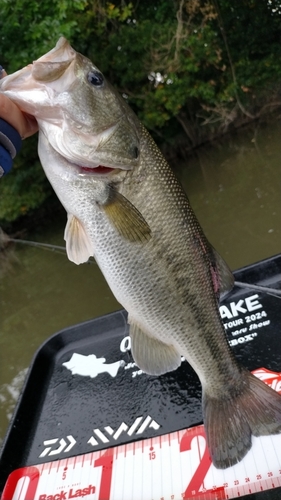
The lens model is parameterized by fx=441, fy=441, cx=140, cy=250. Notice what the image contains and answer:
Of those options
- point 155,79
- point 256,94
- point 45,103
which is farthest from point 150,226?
point 256,94

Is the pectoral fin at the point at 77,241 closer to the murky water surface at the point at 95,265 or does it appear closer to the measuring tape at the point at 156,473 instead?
the measuring tape at the point at 156,473

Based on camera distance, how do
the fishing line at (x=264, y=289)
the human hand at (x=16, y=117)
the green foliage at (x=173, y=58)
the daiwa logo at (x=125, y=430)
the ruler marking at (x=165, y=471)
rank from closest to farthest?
the human hand at (x=16, y=117) → the ruler marking at (x=165, y=471) → the daiwa logo at (x=125, y=430) → the fishing line at (x=264, y=289) → the green foliage at (x=173, y=58)

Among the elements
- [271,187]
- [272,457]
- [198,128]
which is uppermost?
[272,457]

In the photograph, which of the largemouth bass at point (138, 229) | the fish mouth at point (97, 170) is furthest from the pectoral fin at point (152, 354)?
the fish mouth at point (97, 170)

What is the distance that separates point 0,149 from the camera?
4.79 feet

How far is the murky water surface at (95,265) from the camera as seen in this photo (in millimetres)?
5551

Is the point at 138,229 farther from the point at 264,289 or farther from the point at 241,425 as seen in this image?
the point at 264,289

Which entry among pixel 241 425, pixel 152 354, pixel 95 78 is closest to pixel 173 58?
pixel 95 78

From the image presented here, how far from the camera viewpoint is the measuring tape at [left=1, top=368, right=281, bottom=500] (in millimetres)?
1553

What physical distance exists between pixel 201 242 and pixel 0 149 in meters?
0.80

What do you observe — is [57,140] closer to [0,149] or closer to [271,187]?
[0,149]

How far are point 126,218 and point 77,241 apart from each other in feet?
0.78

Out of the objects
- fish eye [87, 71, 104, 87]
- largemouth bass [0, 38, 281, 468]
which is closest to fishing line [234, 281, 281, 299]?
largemouth bass [0, 38, 281, 468]

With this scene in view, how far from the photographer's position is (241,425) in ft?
5.27
